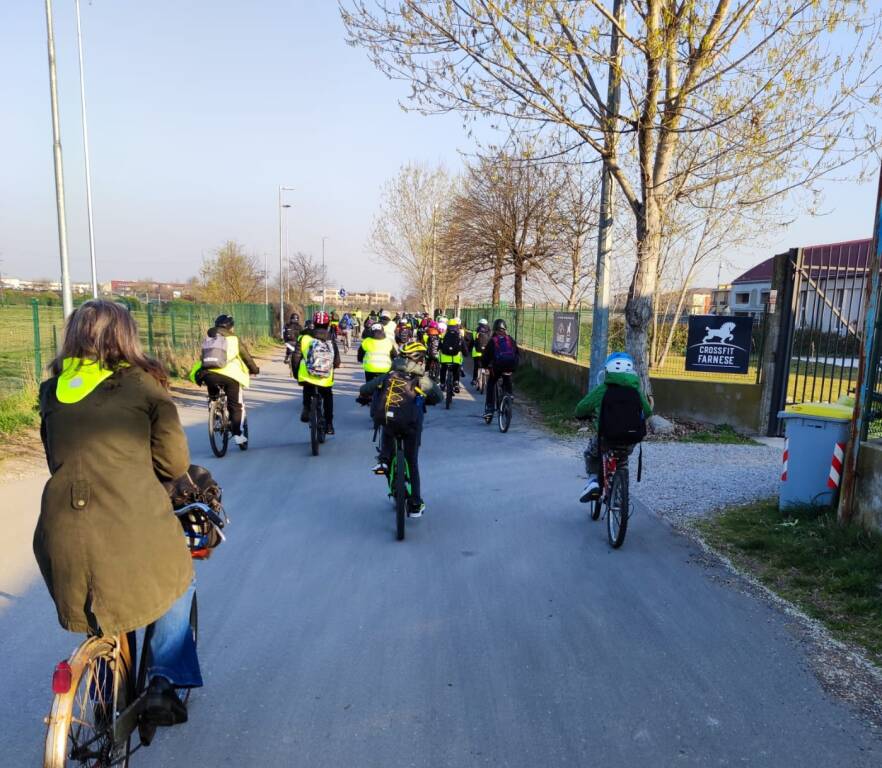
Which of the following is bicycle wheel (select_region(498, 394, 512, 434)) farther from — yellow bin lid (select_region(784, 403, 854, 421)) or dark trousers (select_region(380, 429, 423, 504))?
yellow bin lid (select_region(784, 403, 854, 421))

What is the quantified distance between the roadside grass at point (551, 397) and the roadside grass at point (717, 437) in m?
1.75

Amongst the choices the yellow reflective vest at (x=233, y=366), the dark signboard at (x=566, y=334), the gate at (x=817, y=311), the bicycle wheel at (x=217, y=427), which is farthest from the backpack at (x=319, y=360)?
the dark signboard at (x=566, y=334)

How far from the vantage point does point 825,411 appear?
20.6 ft

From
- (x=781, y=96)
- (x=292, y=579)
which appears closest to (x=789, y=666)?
(x=292, y=579)

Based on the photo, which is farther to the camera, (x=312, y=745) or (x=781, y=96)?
(x=781, y=96)

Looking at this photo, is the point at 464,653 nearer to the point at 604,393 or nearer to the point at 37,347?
the point at 604,393

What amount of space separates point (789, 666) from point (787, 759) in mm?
923

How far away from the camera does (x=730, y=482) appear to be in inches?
316

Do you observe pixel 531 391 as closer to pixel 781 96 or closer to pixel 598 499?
pixel 781 96

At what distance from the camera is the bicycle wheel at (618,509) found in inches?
223

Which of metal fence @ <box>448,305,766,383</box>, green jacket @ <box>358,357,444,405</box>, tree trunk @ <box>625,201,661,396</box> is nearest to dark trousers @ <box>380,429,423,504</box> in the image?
green jacket @ <box>358,357,444,405</box>

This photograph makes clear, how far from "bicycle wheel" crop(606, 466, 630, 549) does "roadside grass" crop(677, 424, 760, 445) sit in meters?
5.24

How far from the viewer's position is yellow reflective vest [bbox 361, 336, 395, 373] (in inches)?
400

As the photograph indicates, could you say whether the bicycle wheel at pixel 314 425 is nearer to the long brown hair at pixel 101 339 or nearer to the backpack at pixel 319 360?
the backpack at pixel 319 360
